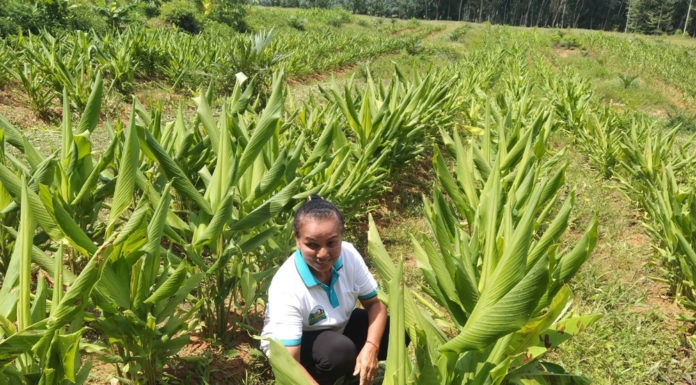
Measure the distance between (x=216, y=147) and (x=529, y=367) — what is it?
1.45 metres

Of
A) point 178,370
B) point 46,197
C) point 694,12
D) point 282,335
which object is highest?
point 694,12

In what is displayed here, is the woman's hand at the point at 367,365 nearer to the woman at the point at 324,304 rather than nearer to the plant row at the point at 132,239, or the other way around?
the woman at the point at 324,304

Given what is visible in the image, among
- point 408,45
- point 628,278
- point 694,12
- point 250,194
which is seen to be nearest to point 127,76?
point 250,194

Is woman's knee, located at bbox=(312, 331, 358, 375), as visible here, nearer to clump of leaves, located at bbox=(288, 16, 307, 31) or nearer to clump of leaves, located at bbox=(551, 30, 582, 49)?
clump of leaves, located at bbox=(288, 16, 307, 31)

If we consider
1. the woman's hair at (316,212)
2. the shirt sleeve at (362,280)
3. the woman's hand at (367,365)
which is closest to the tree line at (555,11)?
the shirt sleeve at (362,280)

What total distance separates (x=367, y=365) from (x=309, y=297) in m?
0.31

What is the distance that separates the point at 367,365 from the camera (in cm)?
169

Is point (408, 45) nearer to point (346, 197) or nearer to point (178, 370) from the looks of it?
point (346, 197)

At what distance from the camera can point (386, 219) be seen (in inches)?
149

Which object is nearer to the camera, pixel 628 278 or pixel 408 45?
pixel 628 278

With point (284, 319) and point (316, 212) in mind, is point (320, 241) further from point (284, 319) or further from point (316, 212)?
point (284, 319)

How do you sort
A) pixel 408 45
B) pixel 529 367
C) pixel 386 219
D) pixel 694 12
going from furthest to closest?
pixel 694 12, pixel 408 45, pixel 386 219, pixel 529 367

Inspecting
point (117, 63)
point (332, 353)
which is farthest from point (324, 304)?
point (117, 63)

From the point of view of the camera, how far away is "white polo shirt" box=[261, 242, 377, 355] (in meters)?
1.61
